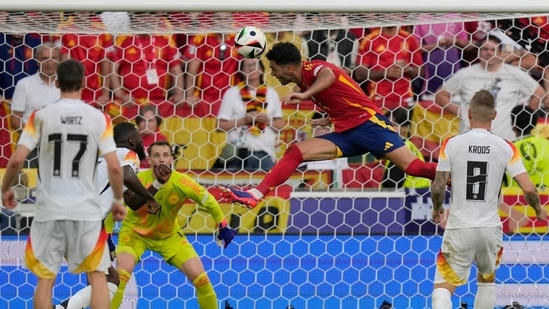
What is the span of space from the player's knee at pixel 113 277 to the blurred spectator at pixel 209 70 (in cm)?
246

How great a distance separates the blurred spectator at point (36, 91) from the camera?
33.0 ft

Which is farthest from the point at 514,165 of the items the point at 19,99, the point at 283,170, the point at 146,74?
the point at 19,99

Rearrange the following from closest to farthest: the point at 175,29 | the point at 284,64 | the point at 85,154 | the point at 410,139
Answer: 1. the point at 85,154
2. the point at 284,64
3. the point at 175,29
4. the point at 410,139

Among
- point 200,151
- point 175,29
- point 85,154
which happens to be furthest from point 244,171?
point 85,154

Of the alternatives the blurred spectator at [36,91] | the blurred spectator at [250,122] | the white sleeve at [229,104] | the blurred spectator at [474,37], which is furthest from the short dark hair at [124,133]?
the blurred spectator at [474,37]

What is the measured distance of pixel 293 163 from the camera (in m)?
8.37

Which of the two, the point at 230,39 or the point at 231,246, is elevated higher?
the point at 230,39

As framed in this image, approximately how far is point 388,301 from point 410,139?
1.64 m

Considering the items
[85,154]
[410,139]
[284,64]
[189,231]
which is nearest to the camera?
[85,154]

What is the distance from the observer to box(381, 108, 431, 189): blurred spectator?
10.3 metres

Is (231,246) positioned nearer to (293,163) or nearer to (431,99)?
(293,163)

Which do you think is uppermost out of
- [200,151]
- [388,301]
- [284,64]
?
[284,64]

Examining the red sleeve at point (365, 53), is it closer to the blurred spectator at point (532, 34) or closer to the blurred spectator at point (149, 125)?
the blurred spectator at point (532, 34)

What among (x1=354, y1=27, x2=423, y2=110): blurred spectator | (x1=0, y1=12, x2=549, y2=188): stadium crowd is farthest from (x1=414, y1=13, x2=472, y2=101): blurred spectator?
(x1=354, y1=27, x2=423, y2=110): blurred spectator
